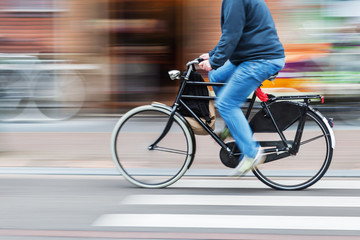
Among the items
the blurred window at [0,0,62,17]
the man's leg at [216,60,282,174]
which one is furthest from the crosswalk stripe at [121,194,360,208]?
the blurred window at [0,0,62,17]

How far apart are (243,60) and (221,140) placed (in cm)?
76

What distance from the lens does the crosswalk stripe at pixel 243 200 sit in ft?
16.4

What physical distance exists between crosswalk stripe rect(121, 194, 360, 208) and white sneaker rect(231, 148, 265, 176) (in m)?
0.22

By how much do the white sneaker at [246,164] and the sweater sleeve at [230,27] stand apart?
0.87 m

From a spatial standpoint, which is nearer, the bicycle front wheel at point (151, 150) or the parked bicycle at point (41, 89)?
the bicycle front wheel at point (151, 150)

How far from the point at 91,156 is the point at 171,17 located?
4387mm

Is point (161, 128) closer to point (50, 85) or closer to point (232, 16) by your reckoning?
point (232, 16)

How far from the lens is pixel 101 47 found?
10852 mm

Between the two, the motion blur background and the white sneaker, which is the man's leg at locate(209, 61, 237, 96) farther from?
the motion blur background

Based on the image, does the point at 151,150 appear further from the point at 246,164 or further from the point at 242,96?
the point at 242,96

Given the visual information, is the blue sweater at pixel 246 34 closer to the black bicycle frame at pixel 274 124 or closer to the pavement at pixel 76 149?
the black bicycle frame at pixel 274 124

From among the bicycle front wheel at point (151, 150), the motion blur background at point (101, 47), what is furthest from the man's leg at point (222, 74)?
the motion blur background at point (101, 47)

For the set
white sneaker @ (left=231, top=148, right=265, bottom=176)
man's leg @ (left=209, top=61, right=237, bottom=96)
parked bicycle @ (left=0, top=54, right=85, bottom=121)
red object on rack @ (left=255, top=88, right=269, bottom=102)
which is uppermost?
man's leg @ (left=209, top=61, right=237, bottom=96)

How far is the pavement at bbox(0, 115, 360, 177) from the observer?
21.3 feet
